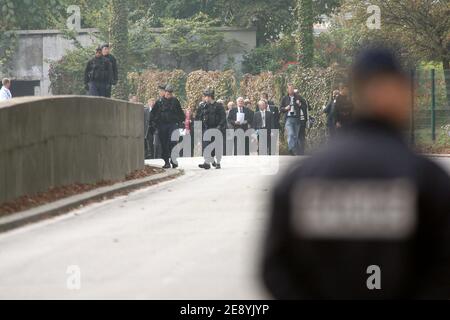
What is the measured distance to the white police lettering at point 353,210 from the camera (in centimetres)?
439

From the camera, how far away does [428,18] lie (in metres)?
44.7

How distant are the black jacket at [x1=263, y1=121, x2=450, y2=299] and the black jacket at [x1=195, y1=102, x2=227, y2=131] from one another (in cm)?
2268

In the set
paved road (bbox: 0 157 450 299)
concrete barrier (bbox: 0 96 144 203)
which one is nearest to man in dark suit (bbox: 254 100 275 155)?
concrete barrier (bbox: 0 96 144 203)

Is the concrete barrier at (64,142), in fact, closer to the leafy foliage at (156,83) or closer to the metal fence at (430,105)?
the metal fence at (430,105)

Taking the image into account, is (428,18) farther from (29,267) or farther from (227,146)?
(29,267)

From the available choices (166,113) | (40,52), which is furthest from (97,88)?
(40,52)

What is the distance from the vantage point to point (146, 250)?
11.9 m

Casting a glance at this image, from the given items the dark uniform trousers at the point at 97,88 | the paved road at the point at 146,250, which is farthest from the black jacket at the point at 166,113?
the paved road at the point at 146,250

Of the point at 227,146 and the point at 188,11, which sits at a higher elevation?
the point at 188,11

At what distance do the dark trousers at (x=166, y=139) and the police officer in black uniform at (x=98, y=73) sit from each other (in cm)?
166

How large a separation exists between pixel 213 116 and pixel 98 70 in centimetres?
289
